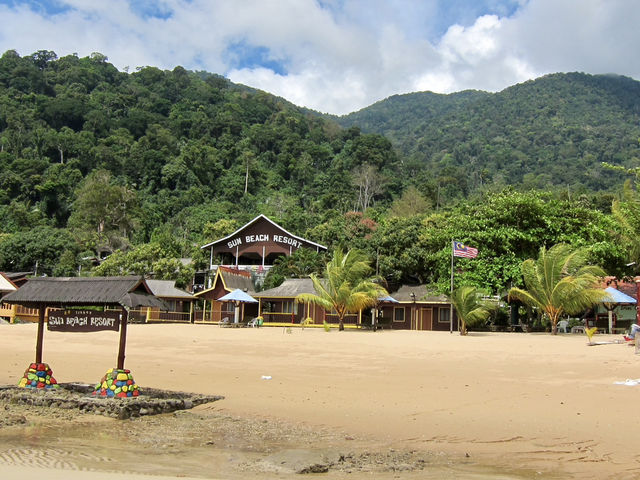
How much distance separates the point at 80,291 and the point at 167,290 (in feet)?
89.8

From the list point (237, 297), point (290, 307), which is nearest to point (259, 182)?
point (290, 307)

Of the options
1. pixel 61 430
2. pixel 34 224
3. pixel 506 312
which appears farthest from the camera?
pixel 34 224

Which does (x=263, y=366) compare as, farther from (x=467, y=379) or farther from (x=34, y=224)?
(x=34, y=224)

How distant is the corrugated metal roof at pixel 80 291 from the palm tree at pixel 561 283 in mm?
18715

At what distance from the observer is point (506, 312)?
3158 cm

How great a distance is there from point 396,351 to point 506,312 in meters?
15.4

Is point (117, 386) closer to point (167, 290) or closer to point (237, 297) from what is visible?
point (237, 297)

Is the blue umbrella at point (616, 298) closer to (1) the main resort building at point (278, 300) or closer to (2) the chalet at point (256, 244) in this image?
(1) the main resort building at point (278, 300)

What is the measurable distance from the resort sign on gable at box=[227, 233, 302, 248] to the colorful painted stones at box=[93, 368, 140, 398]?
33.9 metres

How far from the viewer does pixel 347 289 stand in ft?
95.0

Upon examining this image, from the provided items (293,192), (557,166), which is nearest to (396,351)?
(293,192)

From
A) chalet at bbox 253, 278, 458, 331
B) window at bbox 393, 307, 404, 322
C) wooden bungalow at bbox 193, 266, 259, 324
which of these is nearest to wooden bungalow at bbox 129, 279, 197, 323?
wooden bungalow at bbox 193, 266, 259, 324

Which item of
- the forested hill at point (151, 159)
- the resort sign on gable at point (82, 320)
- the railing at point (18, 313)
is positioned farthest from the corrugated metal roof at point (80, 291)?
the forested hill at point (151, 159)

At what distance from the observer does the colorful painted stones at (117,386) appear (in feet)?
34.1
